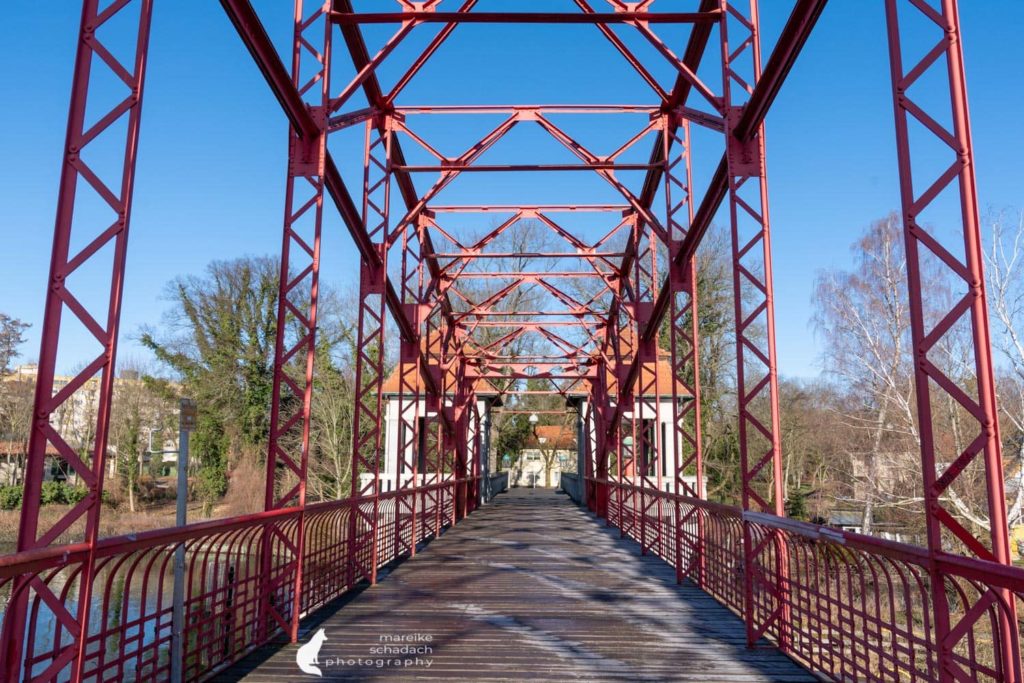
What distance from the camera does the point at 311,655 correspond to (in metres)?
5.91

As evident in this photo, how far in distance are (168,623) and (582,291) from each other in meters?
31.6

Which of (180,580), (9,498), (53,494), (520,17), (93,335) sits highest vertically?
(520,17)

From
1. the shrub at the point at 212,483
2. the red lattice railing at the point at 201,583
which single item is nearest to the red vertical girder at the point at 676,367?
the red lattice railing at the point at 201,583

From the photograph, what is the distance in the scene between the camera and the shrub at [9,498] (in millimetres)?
28170

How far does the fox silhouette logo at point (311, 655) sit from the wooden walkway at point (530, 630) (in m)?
0.06

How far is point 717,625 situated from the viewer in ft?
24.0

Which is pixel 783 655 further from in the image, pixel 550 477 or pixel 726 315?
pixel 550 477

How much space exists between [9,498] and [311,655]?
28.4 m

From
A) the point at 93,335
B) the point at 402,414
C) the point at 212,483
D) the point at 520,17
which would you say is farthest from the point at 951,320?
the point at 212,483

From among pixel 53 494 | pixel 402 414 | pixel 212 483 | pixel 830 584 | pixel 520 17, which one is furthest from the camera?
pixel 212 483

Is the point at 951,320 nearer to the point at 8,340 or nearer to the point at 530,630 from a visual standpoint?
the point at 530,630

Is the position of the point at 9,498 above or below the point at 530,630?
below

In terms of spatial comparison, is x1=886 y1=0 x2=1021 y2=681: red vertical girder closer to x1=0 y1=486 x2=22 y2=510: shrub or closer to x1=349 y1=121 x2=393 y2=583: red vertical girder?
x1=349 y1=121 x2=393 y2=583: red vertical girder

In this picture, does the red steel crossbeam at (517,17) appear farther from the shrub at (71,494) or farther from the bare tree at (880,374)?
the shrub at (71,494)
